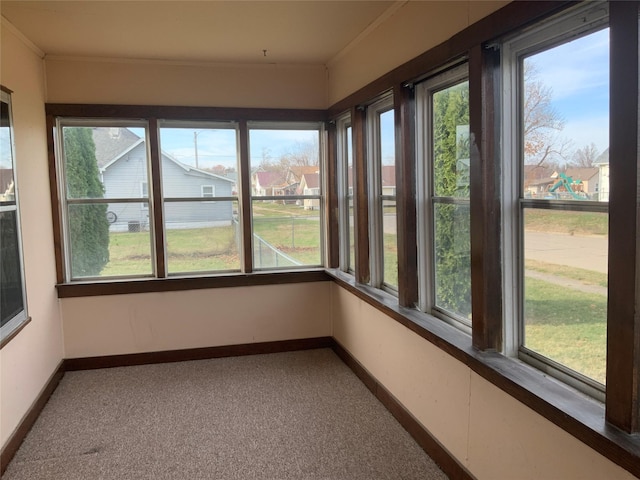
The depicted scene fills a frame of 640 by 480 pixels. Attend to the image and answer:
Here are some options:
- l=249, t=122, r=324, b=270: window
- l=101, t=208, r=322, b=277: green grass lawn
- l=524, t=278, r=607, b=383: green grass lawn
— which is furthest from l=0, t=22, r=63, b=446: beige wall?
l=524, t=278, r=607, b=383: green grass lawn

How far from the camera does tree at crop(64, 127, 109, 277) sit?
3.96 m

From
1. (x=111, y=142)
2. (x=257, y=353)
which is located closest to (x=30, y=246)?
(x=111, y=142)

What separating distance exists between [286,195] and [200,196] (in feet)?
2.60

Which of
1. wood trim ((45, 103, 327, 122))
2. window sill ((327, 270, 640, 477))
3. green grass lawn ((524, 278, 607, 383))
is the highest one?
wood trim ((45, 103, 327, 122))

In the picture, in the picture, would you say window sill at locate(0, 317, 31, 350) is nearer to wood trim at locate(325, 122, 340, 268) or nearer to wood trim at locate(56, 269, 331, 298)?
wood trim at locate(56, 269, 331, 298)

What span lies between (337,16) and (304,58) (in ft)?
3.46

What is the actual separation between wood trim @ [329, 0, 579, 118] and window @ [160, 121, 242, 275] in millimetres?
1596

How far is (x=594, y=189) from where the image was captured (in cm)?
164

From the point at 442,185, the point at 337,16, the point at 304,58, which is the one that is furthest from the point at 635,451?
the point at 304,58

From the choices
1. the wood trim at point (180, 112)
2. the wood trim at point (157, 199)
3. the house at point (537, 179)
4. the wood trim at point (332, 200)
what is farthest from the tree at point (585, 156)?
the wood trim at point (157, 199)

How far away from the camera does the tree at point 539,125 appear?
1812 millimetres

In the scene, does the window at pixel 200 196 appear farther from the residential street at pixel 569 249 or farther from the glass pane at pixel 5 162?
the residential street at pixel 569 249

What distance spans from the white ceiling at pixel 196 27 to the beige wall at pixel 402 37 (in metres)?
0.08

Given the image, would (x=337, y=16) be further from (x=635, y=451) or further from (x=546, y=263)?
(x=635, y=451)
